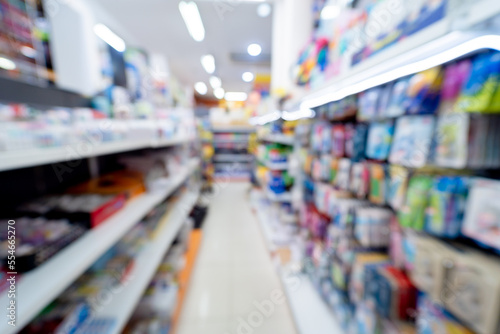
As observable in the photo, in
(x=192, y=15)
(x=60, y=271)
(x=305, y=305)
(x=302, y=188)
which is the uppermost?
(x=192, y=15)

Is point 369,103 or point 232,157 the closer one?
point 369,103

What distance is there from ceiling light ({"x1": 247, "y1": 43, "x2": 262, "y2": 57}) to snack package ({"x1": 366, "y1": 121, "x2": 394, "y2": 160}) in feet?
15.6

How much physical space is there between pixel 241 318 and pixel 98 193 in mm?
1424

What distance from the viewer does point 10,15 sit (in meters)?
0.92

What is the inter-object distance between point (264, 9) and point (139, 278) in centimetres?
387

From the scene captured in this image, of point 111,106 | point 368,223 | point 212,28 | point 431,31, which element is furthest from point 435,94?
point 212,28

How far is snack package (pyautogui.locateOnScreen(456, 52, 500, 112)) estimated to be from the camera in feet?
1.80

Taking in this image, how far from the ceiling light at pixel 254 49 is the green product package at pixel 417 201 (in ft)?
16.8

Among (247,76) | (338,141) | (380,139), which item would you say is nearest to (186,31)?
(247,76)

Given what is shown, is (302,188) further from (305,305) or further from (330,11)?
(330,11)

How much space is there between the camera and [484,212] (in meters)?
0.57

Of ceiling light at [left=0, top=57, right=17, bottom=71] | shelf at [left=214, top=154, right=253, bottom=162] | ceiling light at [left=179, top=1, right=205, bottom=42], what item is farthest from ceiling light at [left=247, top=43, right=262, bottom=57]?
ceiling light at [left=0, top=57, right=17, bottom=71]

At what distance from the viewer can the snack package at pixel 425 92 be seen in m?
0.72

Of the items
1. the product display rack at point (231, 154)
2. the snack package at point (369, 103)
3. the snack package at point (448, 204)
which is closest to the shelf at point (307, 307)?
the snack package at point (448, 204)
